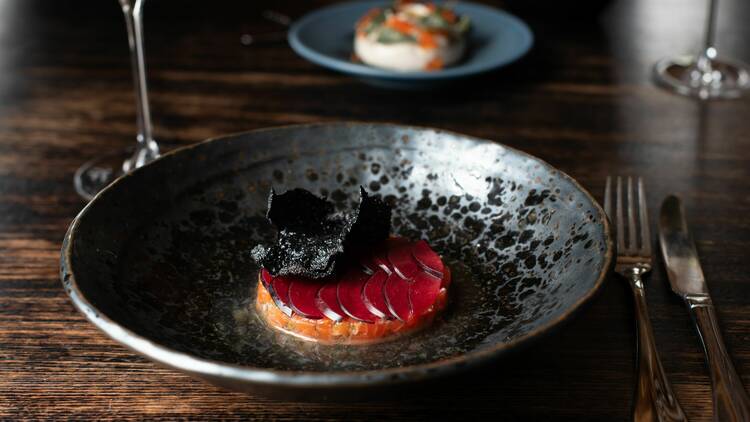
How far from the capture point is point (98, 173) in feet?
5.27

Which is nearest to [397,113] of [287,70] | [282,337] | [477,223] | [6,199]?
[287,70]

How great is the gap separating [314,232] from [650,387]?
44 centimetres

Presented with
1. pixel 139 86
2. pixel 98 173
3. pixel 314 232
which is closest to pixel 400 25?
pixel 139 86

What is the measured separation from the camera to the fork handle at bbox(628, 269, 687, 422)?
92 cm

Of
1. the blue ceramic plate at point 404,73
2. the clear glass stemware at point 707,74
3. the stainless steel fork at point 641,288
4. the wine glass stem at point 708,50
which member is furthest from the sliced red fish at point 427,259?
the wine glass stem at point 708,50

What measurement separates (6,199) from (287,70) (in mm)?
808

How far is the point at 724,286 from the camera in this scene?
1.21 meters

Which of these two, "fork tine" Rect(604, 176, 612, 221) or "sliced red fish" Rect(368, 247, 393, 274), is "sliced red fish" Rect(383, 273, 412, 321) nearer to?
"sliced red fish" Rect(368, 247, 393, 274)

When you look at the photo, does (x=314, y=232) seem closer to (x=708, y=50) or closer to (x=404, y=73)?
(x=404, y=73)

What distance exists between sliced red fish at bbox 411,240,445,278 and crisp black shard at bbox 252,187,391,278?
0.04m

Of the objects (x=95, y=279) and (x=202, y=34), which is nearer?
(x=95, y=279)

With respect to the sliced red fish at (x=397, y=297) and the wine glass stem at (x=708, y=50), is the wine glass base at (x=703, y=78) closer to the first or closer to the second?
the wine glass stem at (x=708, y=50)

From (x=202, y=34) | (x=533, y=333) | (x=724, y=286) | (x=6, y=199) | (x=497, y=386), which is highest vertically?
(x=724, y=286)

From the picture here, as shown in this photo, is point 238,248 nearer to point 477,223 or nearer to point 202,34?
point 477,223
